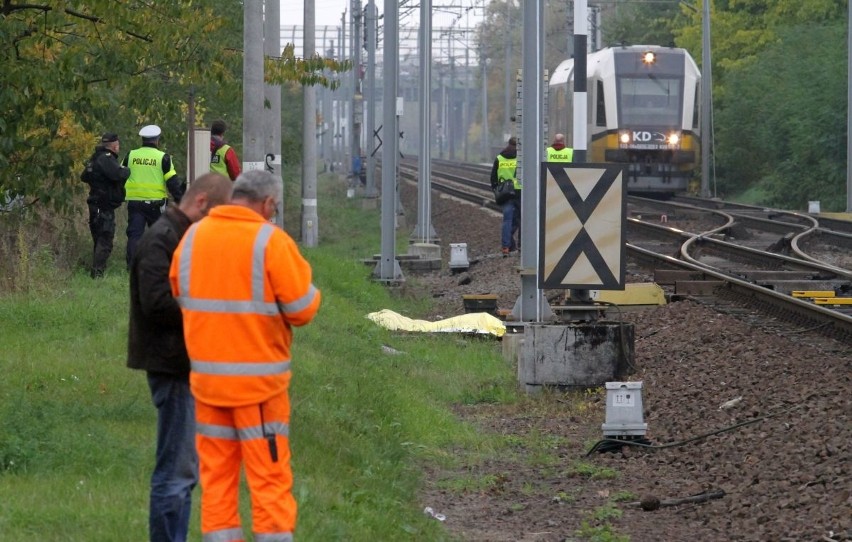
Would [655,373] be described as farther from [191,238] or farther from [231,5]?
[231,5]

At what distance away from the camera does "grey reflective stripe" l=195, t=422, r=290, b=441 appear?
576 centimetres

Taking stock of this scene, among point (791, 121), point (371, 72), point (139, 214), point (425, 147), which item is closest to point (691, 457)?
point (139, 214)

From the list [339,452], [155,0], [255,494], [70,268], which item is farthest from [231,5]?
[255,494]

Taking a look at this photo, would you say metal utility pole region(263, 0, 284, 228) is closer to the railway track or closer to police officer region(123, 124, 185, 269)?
police officer region(123, 124, 185, 269)

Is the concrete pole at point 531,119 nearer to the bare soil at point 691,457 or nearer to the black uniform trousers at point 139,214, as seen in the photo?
the bare soil at point 691,457

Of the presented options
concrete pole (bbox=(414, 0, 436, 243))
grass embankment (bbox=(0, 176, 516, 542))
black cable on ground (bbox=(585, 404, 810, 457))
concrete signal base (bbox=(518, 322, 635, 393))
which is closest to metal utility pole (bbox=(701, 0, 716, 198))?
concrete pole (bbox=(414, 0, 436, 243))

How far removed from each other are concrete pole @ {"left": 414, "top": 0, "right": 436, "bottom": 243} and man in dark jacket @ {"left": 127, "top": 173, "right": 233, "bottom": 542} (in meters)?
20.2

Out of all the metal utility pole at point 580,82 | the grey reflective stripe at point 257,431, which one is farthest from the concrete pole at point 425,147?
the grey reflective stripe at point 257,431

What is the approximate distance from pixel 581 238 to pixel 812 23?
37.8 metres

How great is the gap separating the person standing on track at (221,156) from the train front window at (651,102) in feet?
65.3

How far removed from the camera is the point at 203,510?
19.4 feet

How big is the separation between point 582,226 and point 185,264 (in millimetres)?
7016

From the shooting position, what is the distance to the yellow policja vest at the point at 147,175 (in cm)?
1652

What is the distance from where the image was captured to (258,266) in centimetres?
577
